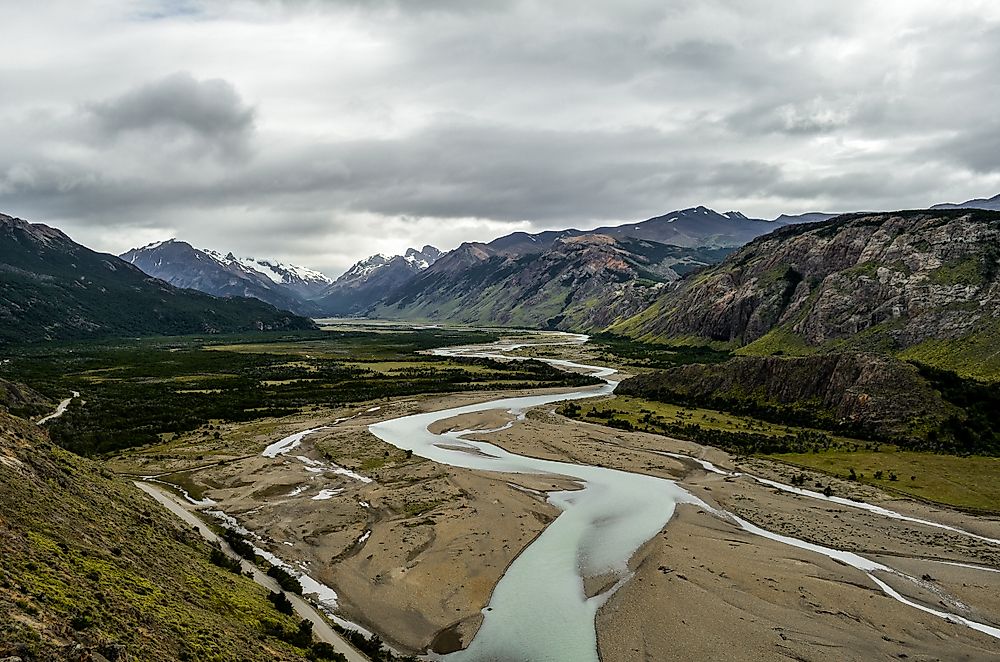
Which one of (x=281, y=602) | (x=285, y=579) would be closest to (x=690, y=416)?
(x=285, y=579)

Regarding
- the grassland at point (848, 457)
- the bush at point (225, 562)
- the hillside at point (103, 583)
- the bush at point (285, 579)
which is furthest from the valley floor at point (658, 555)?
the hillside at point (103, 583)

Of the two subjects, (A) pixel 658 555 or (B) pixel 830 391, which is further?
(B) pixel 830 391

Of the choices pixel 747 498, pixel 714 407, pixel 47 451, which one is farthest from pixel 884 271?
pixel 47 451

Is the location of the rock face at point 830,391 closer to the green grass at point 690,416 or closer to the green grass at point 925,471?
the green grass at point 690,416

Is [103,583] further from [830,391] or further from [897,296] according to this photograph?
[897,296]

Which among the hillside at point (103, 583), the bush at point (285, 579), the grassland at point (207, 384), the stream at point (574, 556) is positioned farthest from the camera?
the grassland at point (207, 384)

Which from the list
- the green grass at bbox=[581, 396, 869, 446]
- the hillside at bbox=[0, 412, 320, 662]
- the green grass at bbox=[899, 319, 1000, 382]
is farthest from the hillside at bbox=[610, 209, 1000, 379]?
the hillside at bbox=[0, 412, 320, 662]
